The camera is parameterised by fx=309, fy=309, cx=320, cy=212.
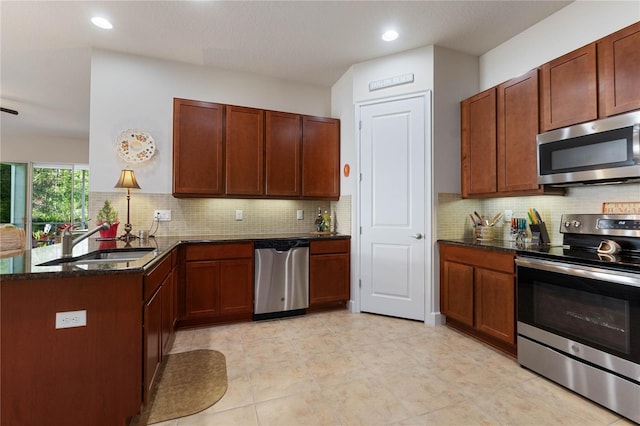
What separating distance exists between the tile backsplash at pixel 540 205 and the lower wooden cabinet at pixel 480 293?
1.13 ft

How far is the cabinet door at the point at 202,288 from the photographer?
2.98 metres

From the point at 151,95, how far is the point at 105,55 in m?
0.57

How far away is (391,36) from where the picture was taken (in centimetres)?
303

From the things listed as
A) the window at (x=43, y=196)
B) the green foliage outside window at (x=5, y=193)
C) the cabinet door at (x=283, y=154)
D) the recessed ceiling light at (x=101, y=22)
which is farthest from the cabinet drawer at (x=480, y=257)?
the green foliage outside window at (x=5, y=193)

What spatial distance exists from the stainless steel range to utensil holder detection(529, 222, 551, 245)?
21 cm

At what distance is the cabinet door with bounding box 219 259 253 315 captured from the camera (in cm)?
311

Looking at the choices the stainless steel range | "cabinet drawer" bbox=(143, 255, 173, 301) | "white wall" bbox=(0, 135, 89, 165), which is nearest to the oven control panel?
the stainless steel range

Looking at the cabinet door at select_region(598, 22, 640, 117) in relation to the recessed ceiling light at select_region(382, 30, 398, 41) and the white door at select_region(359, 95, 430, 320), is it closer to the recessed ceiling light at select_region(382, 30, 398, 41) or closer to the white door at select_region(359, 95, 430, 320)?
the white door at select_region(359, 95, 430, 320)

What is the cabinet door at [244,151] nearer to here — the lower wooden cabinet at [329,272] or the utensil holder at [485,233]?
the lower wooden cabinet at [329,272]

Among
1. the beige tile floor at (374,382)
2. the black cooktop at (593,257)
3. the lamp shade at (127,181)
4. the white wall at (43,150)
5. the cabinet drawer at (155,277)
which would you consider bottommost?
the beige tile floor at (374,382)

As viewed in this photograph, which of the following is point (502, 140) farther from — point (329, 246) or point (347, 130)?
point (329, 246)

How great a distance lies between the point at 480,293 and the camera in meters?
2.66

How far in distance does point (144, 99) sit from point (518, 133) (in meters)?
3.74

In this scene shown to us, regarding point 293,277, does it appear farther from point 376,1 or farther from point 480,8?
point 480,8
